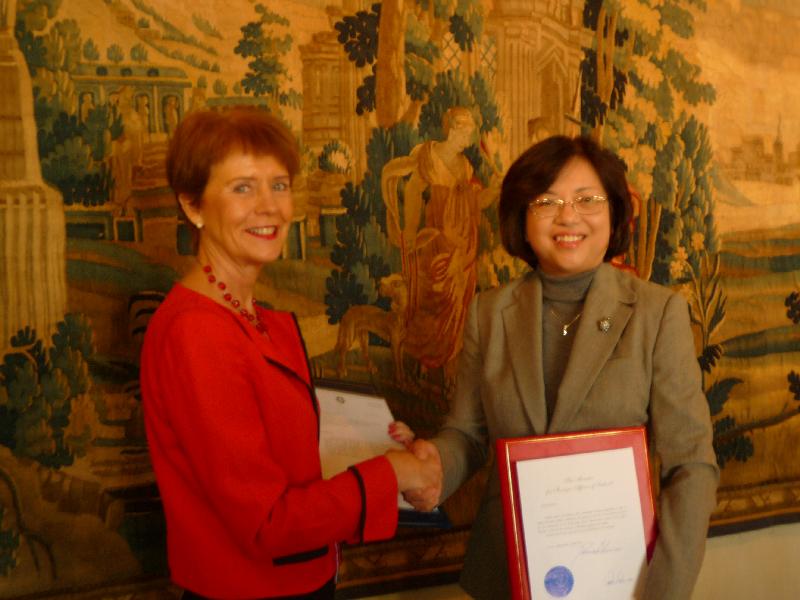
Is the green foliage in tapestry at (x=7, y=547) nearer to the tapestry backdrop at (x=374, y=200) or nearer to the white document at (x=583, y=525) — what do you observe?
the tapestry backdrop at (x=374, y=200)

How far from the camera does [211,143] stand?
198 centimetres

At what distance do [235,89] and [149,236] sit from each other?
1.90ft

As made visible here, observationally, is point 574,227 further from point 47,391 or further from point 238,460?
point 47,391

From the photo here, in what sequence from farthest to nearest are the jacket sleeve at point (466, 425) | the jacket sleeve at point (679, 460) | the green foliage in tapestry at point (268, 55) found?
the green foliage in tapestry at point (268, 55)
the jacket sleeve at point (466, 425)
the jacket sleeve at point (679, 460)

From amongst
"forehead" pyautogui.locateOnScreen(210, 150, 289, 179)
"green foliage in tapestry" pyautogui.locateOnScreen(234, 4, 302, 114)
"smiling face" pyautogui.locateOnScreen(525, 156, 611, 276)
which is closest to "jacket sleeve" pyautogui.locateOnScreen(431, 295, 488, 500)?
"smiling face" pyautogui.locateOnScreen(525, 156, 611, 276)

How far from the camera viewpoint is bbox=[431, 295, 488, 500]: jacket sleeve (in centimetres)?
A: 233

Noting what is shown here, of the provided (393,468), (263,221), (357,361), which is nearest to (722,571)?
(357,361)

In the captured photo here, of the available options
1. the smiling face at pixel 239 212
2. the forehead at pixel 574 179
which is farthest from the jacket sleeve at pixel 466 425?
the smiling face at pixel 239 212

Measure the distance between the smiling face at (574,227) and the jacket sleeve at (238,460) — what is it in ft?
2.43

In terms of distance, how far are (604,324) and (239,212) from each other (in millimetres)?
960

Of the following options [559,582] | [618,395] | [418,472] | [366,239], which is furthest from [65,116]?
[559,582]

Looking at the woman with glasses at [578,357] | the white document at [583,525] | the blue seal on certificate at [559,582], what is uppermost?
the woman with glasses at [578,357]

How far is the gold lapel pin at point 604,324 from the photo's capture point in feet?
6.82

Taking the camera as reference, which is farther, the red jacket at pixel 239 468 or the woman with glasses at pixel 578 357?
the woman with glasses at pixel 578 357
